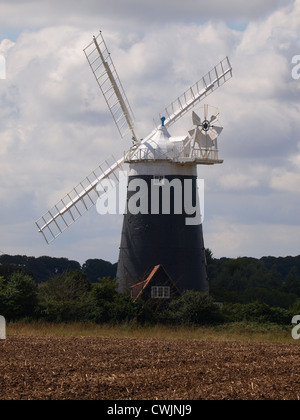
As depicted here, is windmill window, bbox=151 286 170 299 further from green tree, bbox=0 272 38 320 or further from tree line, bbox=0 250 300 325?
green tree, bbox=0 272 38 320

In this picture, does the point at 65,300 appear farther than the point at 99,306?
No

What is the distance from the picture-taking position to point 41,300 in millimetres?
42938

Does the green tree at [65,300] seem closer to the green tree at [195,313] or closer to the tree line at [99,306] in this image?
the tree line at [99,306]

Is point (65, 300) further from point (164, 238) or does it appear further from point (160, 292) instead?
point (164, 238)

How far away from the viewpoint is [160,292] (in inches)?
1805

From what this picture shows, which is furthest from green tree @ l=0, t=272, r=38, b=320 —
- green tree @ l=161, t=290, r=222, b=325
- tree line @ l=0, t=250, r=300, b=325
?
green tree @ l=161, t=290, r=222, b=325

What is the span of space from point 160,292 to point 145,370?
72.0ft

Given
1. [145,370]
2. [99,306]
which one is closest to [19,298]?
[99,306]

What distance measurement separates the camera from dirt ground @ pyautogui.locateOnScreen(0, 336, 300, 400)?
65.7ft

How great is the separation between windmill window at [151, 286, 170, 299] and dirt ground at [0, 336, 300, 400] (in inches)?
508

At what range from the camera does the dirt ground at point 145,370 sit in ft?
65.7

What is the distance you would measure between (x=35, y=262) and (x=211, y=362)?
73531 mm
